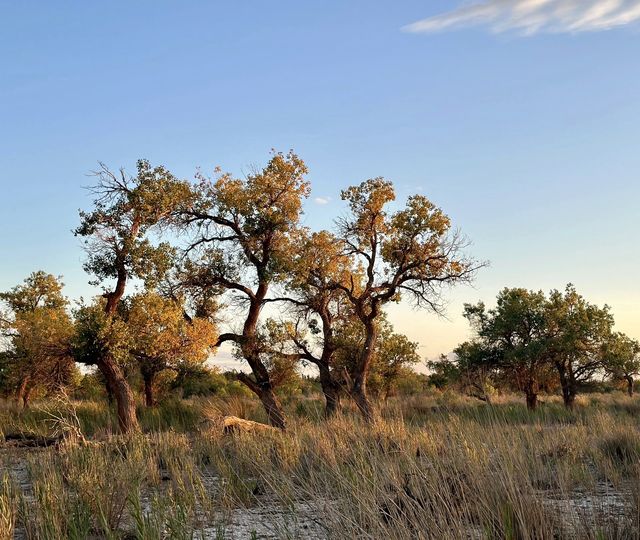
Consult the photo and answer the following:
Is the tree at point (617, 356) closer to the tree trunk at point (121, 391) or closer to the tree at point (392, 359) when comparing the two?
the tree at point (392, 359)

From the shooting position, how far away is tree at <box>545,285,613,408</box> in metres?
28.8

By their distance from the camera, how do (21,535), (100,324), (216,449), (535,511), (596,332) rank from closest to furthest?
(535,511), (21,535), (216,449), (100,324), (596,332)

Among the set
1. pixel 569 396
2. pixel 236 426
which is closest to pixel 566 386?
pixel 569 396

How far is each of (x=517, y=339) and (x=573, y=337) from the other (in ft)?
9.74

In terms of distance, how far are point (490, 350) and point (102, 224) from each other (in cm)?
1992

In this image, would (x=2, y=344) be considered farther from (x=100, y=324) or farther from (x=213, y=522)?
(x=213, y=522)

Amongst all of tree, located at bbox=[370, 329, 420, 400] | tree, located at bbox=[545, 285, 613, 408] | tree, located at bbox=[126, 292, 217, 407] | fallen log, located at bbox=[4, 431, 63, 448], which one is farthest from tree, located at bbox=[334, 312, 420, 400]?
fallen log, located at bbox=[4, 431, 63, 448]

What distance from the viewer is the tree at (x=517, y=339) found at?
1150 inches

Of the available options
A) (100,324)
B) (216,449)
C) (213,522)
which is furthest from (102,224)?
(213,522)

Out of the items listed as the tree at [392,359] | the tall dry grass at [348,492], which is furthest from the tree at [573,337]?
the tall dry grass at [348,492]

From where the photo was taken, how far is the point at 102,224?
20.0 metres

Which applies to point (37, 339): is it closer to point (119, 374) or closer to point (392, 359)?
point (119, 374)

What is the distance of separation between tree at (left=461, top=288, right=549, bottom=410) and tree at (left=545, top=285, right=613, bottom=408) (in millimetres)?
438

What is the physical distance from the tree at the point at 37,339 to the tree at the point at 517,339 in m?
19.2
